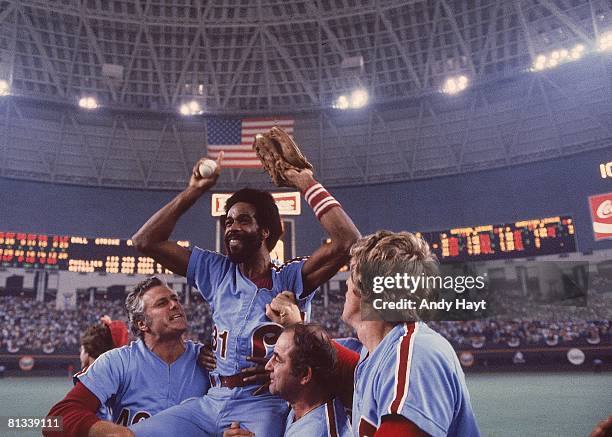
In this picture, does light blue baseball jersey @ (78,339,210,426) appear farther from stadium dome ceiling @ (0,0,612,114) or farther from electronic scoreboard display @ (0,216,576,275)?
stadium dome ceiling @ (0,0,612,114)

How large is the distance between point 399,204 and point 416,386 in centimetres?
2637

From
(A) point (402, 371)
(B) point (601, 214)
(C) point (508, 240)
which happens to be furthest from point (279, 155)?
(B) point (601, 214)

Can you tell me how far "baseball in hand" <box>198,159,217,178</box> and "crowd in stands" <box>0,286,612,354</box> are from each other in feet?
50.2

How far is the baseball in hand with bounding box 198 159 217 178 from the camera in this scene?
11.1 ft

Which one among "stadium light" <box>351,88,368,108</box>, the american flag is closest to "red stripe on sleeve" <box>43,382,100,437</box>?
the american flag

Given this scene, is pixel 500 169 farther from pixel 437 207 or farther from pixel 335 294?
pixel 335 294

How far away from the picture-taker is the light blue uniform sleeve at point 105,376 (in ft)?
11.5

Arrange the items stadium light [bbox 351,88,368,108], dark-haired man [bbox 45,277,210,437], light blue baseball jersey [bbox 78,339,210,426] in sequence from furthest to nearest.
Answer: stadium light [bbox 351,88,368,108]
light blue baseball jersey [bbox 78,339,210,426]
dark-haired man [bbox 45,277,210,437]

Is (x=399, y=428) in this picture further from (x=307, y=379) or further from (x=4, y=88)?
(x=4, y=88)

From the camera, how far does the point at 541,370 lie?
19.6 metres

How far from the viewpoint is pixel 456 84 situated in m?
22.8

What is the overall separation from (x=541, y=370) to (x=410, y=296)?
67.8 feet

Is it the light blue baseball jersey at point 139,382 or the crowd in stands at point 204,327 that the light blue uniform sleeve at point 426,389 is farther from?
the crowd in stands at point 204,327

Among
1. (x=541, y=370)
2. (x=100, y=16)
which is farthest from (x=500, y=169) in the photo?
(x=100, y=16)
